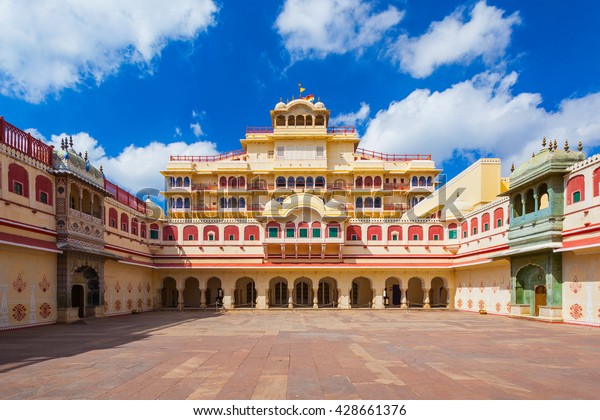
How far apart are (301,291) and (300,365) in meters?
30.2

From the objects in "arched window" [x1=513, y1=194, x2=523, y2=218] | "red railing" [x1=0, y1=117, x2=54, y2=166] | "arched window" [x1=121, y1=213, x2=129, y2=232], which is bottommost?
"arched window" [x1=121, y1=213, x2=129, y2=232]

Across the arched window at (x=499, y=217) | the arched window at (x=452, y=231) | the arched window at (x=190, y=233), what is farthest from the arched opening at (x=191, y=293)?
the arched window at (x=499, y=217)

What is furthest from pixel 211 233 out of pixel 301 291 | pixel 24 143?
pixel 24 143

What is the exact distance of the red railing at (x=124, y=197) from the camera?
30.6m

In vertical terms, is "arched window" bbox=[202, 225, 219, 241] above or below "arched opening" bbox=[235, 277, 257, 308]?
above

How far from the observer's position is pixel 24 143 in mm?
21672

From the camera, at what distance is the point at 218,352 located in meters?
13.0

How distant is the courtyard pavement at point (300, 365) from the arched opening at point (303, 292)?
71.7ft

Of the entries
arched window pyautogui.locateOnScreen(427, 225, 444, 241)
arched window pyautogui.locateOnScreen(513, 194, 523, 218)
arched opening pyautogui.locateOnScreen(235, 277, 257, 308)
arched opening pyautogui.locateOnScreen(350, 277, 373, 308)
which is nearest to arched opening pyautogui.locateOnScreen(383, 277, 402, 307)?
arched opening pyautogui.locateOnScreen(350, 277, 373, 308)

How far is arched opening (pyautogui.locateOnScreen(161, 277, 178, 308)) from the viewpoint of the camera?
133 ft

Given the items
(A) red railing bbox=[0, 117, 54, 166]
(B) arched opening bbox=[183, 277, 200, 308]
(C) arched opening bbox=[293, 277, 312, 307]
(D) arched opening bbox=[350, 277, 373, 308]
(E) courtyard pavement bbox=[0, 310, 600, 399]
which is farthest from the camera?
(B) arched opening bbox=[183, 277, 200, 308]

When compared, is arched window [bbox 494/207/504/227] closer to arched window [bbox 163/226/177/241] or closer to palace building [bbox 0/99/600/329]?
palace building [bbox 0/99/600/329]

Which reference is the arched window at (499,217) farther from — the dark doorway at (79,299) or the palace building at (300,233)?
the dark doorway at (79,299)

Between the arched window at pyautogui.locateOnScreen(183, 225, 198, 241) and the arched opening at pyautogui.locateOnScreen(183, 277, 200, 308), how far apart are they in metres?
5.18
